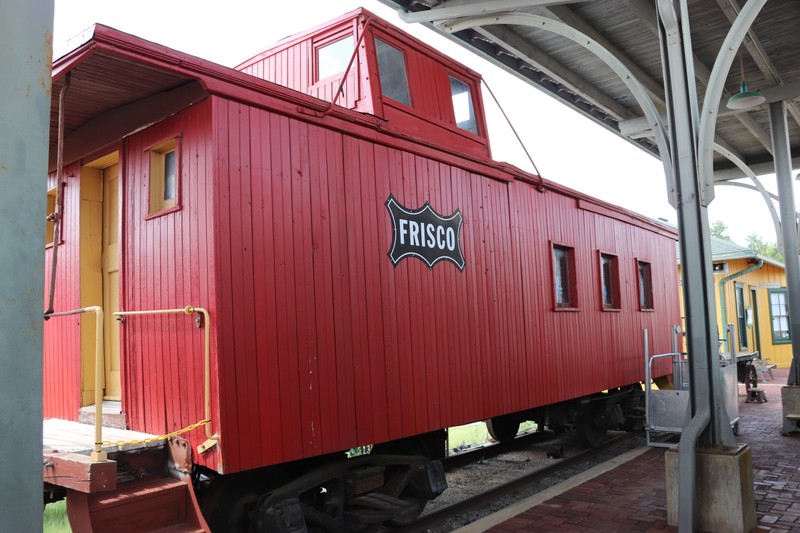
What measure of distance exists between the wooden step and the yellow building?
16170 millimetres

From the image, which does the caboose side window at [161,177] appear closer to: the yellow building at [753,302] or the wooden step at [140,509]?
the wooden step at [140,509]

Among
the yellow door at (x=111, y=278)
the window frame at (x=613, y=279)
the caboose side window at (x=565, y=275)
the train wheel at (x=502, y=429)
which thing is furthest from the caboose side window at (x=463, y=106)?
the train wheel at (x=502, y=429)

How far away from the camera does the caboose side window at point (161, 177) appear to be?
4.43 metres

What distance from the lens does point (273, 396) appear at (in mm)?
4055

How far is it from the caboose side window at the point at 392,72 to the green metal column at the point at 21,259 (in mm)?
3888

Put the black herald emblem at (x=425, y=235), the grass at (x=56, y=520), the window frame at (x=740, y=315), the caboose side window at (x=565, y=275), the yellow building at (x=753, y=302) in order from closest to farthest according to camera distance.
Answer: the black herald emblem at (x=425, y=235) < the grass at (x=56, y=520) < the caboose side window at (x=565, y=275) < the yellow building at (x=753, y=302) < the window frame at (x=740, y=315)

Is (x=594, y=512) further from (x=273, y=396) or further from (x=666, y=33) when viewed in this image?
(x=666, y=33)

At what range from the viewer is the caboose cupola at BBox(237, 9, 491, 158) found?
546 centimetres

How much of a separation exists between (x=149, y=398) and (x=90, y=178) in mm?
1962

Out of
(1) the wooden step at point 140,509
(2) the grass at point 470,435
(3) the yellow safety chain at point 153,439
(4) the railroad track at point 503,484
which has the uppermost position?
(3) the yellow safety chain at point 153,439

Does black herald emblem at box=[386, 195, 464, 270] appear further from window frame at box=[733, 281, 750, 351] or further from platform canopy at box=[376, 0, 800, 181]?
window frame at box=[733, 281, 750, 351]

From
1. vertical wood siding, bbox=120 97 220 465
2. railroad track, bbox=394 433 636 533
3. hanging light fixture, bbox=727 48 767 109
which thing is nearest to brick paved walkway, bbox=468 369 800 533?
railroad track, bbox=394 433 636 533

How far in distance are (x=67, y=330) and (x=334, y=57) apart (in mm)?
3307

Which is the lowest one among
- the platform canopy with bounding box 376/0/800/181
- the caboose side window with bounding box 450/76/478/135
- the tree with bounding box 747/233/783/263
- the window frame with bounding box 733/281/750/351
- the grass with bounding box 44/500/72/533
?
the grass with bounding box 44/500/72/533
